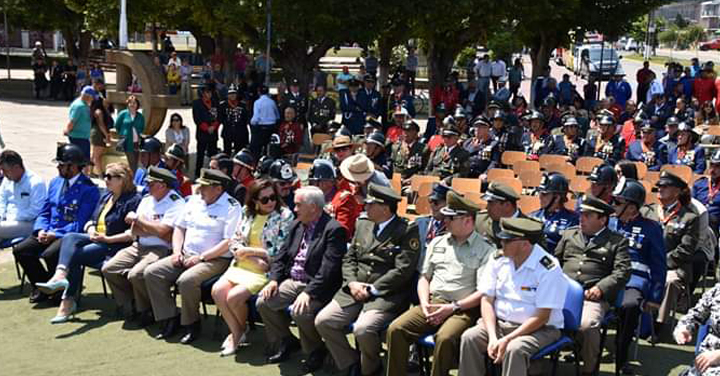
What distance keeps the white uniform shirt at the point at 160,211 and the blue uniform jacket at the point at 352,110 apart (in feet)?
26.5

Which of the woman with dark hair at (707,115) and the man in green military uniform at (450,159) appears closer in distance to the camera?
the man in green military uniform at (450,159)

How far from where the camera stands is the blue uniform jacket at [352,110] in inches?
613

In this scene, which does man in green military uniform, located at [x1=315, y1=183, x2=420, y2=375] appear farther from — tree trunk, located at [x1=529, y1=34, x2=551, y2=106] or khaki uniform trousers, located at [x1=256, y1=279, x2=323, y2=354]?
tree trunk, located at [x1=529, y1=34, x2=551, y2=106]

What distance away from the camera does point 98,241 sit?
7801 millimetres

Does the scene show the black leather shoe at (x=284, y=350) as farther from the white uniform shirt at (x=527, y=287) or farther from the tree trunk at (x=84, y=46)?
the tree trunk at (x=84, y=46)

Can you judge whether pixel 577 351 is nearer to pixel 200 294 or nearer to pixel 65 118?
pixel 200 294

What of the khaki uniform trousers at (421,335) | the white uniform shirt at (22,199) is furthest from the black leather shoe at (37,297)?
the khaki uniform trousers at (421,335)

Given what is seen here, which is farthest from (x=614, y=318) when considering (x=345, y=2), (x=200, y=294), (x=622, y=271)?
(x=345, y=2)

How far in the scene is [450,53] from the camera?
21859 mm

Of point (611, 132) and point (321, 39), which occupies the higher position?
point (321, 39)

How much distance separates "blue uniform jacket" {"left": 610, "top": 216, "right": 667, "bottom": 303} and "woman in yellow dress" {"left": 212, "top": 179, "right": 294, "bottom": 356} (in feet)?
8.92

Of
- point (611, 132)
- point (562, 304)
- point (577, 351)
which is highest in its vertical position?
point (611, 132)

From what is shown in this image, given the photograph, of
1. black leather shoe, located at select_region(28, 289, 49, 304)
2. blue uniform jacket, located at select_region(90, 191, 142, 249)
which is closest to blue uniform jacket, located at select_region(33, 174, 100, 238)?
blue uniform jacket, located at select_region(90, 191, 142, 249)

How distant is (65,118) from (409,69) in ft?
39.1
